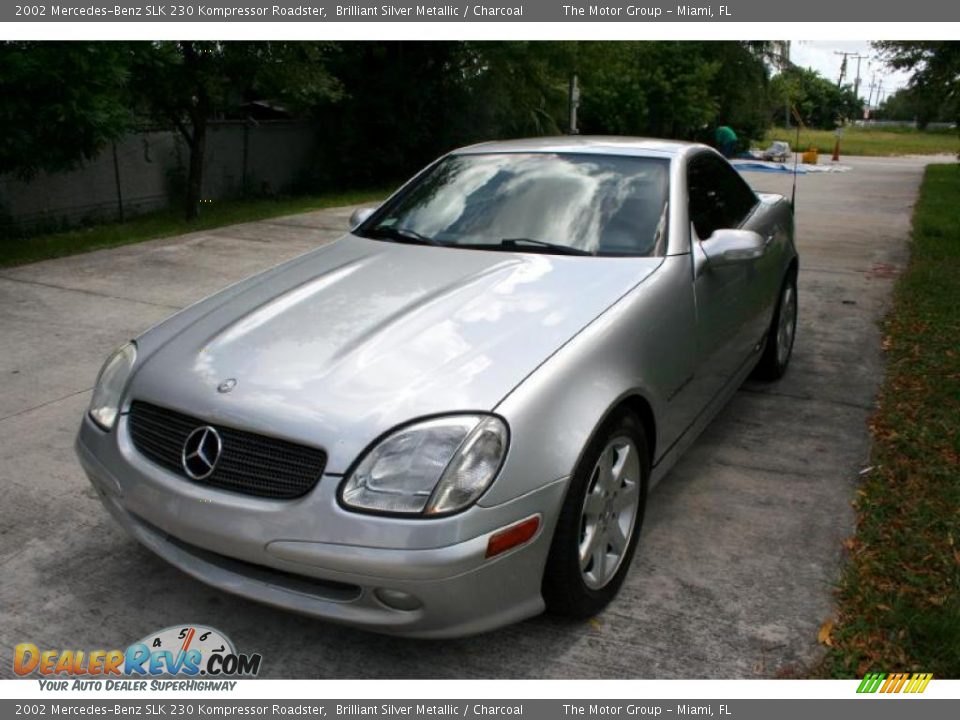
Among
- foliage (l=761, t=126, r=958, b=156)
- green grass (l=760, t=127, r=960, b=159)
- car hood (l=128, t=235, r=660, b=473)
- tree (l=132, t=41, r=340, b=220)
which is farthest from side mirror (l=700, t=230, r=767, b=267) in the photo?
green grass (l=760, t=127, r=960, b=159)

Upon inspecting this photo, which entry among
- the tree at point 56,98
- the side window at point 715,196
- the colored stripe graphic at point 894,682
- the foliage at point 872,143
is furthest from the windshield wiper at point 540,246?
the foliage at point 872,143

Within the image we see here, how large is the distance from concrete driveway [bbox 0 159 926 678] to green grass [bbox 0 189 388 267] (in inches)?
141

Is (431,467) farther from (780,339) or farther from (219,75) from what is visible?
(219,75)

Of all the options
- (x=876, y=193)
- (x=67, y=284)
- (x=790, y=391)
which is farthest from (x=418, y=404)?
(x=876, y=193)

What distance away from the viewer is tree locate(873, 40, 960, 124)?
15.4 metres

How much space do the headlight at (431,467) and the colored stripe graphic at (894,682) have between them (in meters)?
1.28

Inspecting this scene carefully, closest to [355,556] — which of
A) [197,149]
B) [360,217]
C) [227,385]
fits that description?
[227,385]

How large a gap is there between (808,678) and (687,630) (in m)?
0.39

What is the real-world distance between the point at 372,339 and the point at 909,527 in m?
2.23

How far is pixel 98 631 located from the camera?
112 inches

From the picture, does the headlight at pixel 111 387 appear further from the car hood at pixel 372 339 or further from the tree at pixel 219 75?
the tree at pixel 219 75

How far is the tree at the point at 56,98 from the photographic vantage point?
8.30 meters

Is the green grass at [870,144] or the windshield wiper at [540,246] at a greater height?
the windshield wiper at [540,246]

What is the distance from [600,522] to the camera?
2.90 m
